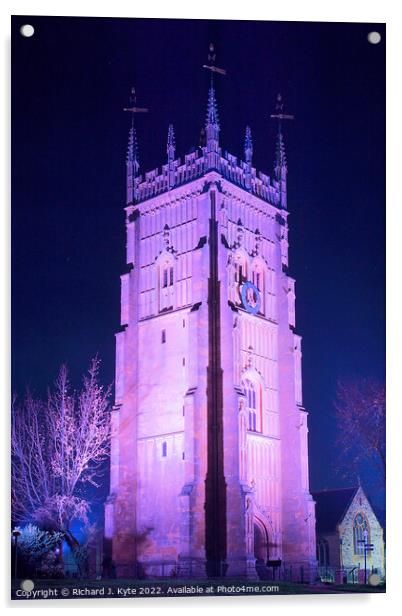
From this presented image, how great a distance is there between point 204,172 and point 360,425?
369 cm

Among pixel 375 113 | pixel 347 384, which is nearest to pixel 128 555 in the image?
pixel 347 384

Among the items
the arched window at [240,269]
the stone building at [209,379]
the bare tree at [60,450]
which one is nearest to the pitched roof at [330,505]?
the stone building at [209,379]

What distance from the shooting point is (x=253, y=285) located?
15805 mm

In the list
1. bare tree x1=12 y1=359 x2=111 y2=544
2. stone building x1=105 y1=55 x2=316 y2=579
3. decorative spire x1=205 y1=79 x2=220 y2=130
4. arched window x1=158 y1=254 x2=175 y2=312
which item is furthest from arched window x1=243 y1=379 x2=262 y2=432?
decorative spire x1=205 y1=79 x2=220 y2=130

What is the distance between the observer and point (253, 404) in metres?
15.5

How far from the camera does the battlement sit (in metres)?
15.3

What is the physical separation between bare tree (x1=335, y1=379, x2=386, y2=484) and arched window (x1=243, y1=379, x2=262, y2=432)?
1116 mm

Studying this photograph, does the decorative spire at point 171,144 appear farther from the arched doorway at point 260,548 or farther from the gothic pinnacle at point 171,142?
the arched doorway at point 260,548

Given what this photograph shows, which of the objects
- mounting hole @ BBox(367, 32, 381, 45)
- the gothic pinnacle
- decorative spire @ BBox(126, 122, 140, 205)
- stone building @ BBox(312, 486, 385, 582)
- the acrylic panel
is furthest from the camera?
the gothic pinnacle

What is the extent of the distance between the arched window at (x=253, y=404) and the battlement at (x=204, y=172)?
2.22 meters

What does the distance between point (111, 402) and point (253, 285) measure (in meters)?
2.55

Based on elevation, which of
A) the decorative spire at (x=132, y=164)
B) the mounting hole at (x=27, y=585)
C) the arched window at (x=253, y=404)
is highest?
the decorative spire at (x=132, y=164)

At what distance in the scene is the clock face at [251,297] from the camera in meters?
15.7

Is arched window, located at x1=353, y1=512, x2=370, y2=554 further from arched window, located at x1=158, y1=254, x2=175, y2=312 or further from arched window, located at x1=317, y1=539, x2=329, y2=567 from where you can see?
arched window, located at x1=158, y1=254, x2=175, y2=312
